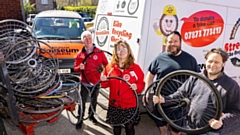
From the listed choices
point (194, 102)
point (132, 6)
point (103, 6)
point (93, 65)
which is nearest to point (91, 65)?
point (93, 65)

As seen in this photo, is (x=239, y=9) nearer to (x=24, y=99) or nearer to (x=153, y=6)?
(x=153, y=6)

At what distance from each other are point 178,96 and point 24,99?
6.29 feet

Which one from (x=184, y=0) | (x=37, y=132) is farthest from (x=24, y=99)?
(x=184, y=0)

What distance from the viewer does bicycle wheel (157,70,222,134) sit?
205cm

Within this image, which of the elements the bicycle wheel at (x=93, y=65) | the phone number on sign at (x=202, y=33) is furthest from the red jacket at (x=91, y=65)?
the phone number on sign at (x=202, y=33)

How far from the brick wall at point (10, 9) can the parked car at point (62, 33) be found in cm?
218

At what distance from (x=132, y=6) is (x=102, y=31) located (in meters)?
1.28

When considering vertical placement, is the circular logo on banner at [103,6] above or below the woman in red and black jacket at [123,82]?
above

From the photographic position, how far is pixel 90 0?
129 feet

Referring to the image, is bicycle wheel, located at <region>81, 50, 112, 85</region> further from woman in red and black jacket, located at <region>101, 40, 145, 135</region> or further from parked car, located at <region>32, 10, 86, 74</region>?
parked car, located at <region>32, 10, 86, 74</region>

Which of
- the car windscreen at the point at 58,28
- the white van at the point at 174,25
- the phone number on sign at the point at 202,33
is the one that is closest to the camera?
the white van at the point at 174,25

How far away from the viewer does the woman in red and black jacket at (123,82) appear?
2953 mm

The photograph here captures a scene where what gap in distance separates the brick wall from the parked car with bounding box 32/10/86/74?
7.14 feet

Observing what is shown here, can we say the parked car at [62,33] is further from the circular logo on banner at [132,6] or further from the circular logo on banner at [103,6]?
the circular logo on banner at [132,6]
